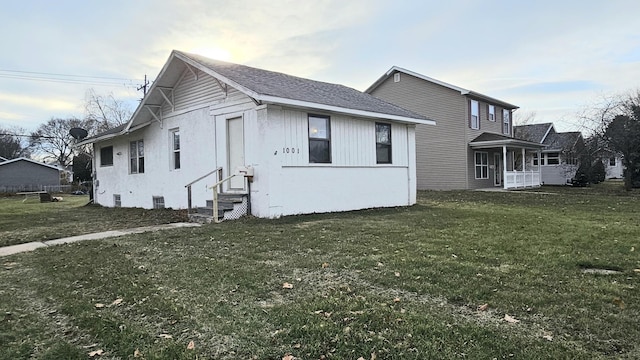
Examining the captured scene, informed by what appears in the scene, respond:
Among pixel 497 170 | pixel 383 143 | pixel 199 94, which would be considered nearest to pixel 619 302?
pixel 383 143

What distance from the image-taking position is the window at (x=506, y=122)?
2605cm

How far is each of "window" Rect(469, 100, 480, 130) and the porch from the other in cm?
68

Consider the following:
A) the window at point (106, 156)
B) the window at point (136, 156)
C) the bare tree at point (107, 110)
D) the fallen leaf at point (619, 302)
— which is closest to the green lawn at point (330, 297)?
the fallen leaf at point (619, 302)

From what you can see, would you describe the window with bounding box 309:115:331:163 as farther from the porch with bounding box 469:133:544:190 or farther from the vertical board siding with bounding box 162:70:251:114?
the porch with bounding box 469:133:544:190

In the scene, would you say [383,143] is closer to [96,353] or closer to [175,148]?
[175,148]

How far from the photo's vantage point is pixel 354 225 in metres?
8.62

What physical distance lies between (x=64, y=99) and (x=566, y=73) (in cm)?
3972

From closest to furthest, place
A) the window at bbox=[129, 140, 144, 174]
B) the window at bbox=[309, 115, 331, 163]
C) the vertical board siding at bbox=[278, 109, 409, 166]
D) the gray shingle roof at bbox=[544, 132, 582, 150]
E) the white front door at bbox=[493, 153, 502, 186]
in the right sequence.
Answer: the vertical board siding at bbox=[278, 109, 409, 166], the window at bbox=[309, 115, 331, 163], the window at bbox=[129, 140, 144, 174], the white front door at bbox=[493, 153, 502, 186], the gray shingle roof at bbox=[544, 132, 582, 150]

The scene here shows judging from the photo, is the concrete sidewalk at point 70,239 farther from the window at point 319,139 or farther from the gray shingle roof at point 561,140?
the gray shingle roof at point 561,140

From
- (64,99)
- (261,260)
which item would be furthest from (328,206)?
(64,99)

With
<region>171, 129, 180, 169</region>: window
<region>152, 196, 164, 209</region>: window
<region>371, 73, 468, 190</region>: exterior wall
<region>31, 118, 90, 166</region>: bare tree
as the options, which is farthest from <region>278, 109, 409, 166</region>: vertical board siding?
<region>31, 118, 90, 166</region>: bare tree

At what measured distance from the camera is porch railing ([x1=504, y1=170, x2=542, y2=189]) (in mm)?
22438

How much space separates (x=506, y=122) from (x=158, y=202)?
71.6 ft

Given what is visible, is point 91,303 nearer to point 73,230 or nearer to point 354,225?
point 354,225
